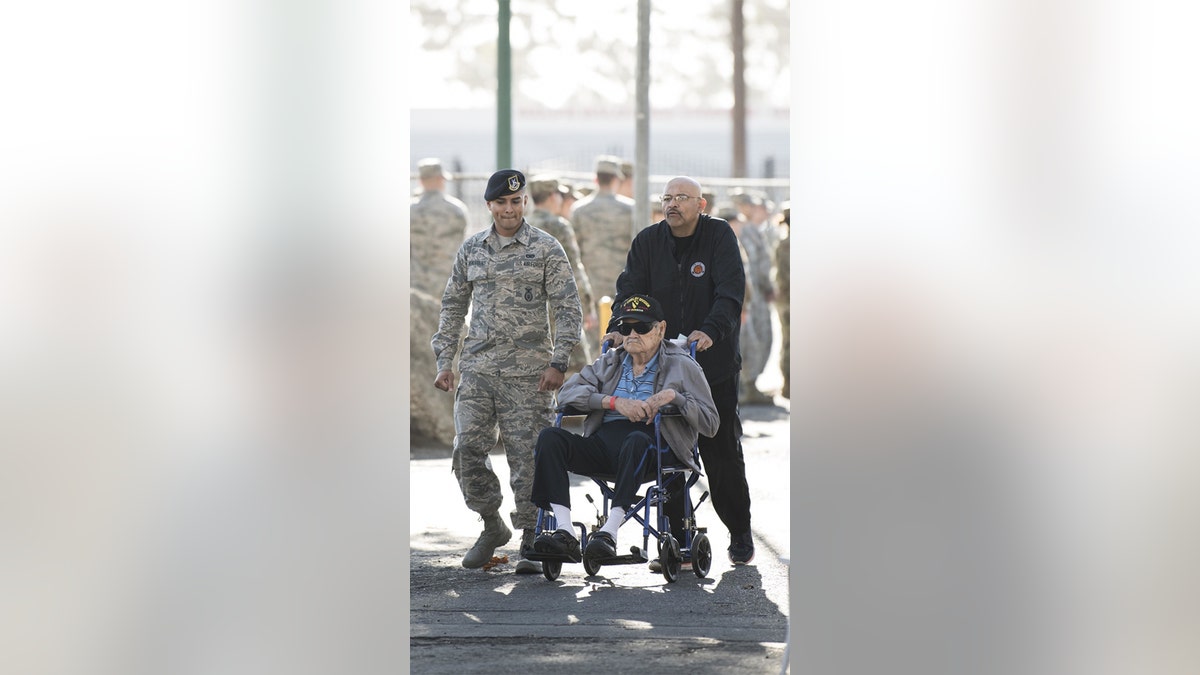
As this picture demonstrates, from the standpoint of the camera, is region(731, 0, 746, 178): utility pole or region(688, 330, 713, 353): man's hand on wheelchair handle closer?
region(688, 330, 713, 353): man's hand on wheelchair handle

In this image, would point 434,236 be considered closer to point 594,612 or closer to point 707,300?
point 707,300

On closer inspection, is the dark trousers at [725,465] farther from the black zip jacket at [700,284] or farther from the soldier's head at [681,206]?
the soldier's head at [681,206]

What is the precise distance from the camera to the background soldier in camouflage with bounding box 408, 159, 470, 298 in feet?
48.1

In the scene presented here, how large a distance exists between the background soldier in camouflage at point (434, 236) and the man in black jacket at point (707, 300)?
6665 millimetres

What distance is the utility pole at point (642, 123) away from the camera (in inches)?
567

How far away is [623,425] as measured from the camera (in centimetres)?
773

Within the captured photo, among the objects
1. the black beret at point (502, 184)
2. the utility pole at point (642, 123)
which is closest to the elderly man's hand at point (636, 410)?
the black beret at point (502, 184)

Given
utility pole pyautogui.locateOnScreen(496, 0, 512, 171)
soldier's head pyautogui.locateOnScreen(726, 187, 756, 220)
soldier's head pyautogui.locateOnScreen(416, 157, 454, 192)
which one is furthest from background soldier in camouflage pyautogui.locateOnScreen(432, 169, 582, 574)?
soldier's head pyautogui.locateOnScreen(726, 187, 756, 220)

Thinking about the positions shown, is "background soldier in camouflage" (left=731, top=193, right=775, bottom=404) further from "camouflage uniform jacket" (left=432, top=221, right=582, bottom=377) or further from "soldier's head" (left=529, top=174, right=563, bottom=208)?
"camouflage uniform jacket" (left=432, top=221, right=582, bottom=377)

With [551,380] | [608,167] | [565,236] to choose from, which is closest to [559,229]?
[565,236]
